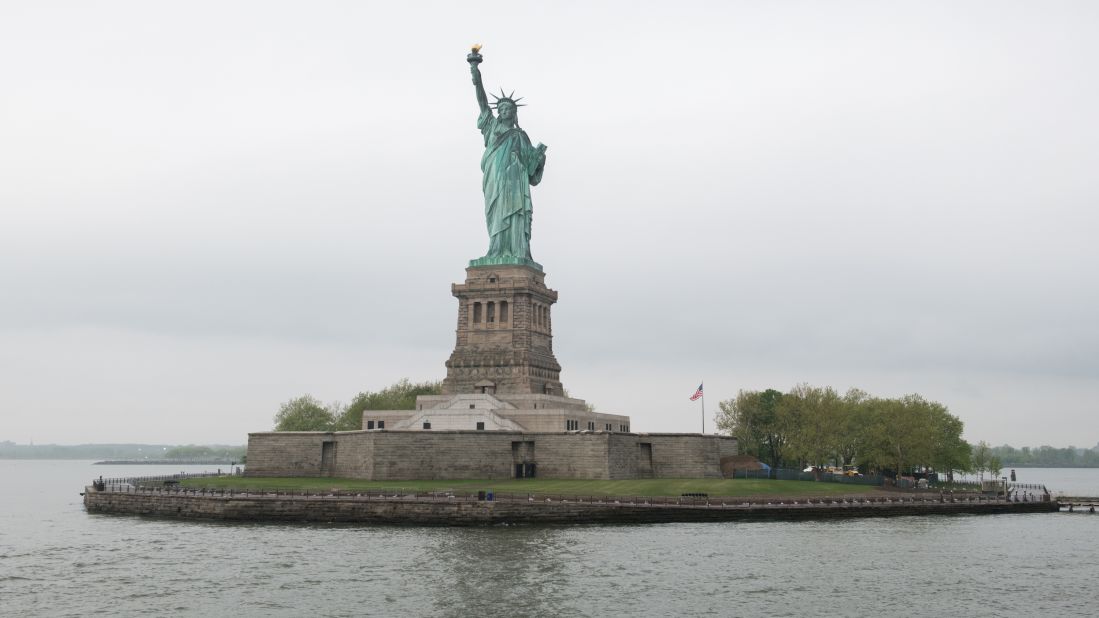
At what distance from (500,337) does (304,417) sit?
36477 millimetres

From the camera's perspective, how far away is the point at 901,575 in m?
48.0

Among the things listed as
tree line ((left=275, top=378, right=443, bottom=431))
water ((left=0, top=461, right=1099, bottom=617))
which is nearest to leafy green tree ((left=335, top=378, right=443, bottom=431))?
tree line ((left=275, top=378, right=443, bottom=431))

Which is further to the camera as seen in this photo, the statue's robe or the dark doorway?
the statue's robe

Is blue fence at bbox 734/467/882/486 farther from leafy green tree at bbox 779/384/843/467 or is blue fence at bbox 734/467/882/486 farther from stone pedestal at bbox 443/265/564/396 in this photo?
stone pedestal at bbox 443/265/564/396

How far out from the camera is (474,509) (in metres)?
65.8

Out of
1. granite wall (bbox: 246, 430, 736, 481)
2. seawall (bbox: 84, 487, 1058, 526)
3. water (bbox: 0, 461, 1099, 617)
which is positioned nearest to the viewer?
water (bbox: 0, 461, 1099, 617)

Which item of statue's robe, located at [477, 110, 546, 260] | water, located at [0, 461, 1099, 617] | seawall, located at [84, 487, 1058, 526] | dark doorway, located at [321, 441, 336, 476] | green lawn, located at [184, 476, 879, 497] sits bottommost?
water, located at [0, 461, 1099, 617]

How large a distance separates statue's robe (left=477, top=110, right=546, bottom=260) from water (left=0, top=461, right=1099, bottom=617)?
38285 mm

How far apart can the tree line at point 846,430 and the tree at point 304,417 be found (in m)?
44.9

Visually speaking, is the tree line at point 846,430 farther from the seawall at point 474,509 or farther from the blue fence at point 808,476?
the seawall at point 474,509

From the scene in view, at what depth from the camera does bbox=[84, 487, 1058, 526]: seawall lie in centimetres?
6581

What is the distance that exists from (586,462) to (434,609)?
41.4 metres

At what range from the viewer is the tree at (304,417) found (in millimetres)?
116750

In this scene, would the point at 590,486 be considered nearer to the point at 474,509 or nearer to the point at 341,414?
the point at 474,509
